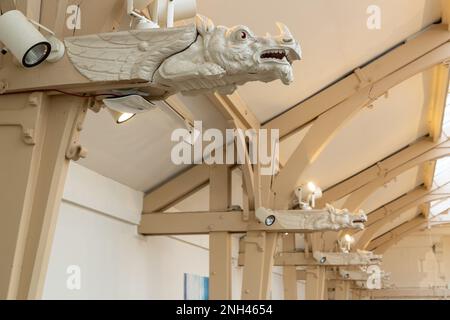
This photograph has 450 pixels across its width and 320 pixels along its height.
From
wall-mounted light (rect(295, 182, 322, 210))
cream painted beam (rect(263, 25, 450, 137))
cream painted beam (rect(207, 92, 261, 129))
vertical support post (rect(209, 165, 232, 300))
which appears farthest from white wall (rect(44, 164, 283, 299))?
cream painted beam (rect(263, 25, 450, 137))

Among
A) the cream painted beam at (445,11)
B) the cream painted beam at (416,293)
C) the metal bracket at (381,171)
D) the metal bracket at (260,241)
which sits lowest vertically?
the metal bracket at (260,241)

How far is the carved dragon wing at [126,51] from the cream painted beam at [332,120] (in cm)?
392

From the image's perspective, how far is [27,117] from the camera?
261cm

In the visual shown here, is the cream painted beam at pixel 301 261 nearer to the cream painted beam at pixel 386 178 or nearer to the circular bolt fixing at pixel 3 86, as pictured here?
the cream painted beam at pixel 386 178

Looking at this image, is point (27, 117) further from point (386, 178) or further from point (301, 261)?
point (386, 178)

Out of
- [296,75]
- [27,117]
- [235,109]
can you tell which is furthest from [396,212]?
[27,117]

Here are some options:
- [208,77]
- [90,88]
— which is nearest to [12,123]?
[90,88]

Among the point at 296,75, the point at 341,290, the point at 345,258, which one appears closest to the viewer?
the point at 296,75

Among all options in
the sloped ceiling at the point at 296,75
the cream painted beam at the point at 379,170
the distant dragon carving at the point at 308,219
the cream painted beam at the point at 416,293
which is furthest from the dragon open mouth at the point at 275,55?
the cream painted beam at the point at 416,293

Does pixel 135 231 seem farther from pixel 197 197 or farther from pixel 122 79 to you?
pixel 122 79

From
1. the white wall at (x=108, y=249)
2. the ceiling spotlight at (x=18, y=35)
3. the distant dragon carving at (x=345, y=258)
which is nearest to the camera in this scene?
the ceiling spotlight at (x=18, y=35)

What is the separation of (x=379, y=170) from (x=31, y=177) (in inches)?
335

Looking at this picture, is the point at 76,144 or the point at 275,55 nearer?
the point at 275,55

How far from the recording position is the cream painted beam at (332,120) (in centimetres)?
630
